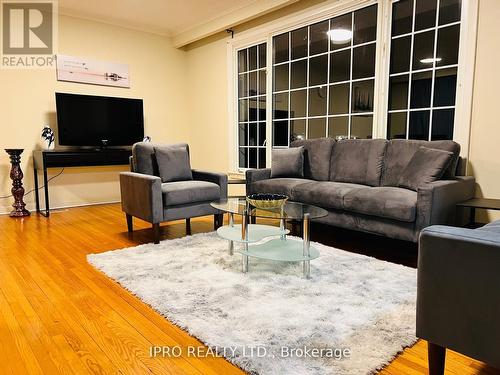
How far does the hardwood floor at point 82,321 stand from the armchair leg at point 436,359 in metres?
0.16

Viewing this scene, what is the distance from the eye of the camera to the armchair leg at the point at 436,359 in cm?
Result: 129

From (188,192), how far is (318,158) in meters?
1.46

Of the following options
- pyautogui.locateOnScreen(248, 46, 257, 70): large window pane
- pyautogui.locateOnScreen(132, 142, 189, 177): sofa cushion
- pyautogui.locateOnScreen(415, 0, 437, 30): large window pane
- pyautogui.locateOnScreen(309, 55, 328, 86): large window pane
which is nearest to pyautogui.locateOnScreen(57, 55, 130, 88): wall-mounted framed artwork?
pyautogui.locateOnScreen(248, 46, 257, 70): large window pane

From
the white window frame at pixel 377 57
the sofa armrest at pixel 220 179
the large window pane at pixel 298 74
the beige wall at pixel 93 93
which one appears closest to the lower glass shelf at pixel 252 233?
the sofa armrest at pixel 220 179

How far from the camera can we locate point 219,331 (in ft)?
5.59

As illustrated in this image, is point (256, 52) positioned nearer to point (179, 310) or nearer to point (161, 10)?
point (161, 10)

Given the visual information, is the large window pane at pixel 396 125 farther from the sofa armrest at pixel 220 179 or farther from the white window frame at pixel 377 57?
the sofa armrest at pixel 220 179

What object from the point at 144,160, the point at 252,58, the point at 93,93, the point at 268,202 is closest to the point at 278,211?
the point at 268,202

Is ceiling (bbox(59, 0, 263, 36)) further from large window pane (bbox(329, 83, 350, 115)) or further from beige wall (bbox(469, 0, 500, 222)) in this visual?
beige wall (bbox(469, 0, 500, 222))

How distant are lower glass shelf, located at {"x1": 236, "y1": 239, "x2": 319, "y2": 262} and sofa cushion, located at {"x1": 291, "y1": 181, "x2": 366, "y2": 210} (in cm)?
61

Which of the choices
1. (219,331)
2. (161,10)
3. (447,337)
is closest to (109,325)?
(219,331)

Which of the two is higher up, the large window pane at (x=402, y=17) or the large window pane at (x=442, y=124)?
the large window pane at (x=402, y=17)

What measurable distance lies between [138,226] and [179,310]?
2.21 m

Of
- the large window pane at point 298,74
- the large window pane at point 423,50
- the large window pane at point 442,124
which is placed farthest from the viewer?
the large window pane at point 298,74
